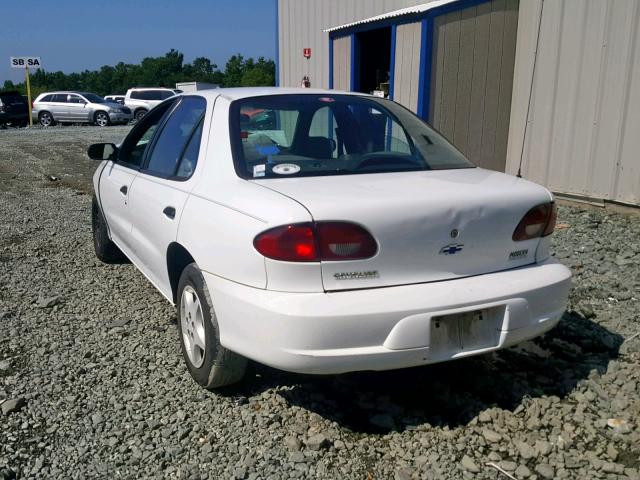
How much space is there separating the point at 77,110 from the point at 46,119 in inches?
71.2

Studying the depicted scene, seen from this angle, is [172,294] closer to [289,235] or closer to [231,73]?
[289,235]

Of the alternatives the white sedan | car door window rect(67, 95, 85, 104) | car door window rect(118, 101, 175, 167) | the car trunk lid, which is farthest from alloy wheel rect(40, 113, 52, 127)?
the car trunk lid

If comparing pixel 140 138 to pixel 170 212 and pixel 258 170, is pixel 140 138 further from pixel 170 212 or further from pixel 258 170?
pixel 258 170

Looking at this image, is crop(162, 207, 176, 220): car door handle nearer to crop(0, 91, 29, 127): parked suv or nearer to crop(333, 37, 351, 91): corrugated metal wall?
crop(333, 37, 351, 91): corrugated metal wall

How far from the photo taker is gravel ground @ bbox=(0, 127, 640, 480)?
250cm

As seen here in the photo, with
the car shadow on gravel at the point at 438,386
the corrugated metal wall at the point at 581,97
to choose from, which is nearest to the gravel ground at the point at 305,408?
the car shadow on gravel at the point at 438,386

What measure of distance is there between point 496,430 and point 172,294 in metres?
1.87

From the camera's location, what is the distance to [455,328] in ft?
8.38

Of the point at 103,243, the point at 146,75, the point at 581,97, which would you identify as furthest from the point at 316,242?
the point at 146,75

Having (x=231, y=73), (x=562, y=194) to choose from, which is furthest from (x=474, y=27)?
(x=231, y=73)

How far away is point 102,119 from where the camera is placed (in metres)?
27.8

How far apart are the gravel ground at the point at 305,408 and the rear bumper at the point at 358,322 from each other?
1.34ft

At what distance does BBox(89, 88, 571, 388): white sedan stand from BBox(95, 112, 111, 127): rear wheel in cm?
2627

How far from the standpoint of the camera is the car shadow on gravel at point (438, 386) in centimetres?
285
